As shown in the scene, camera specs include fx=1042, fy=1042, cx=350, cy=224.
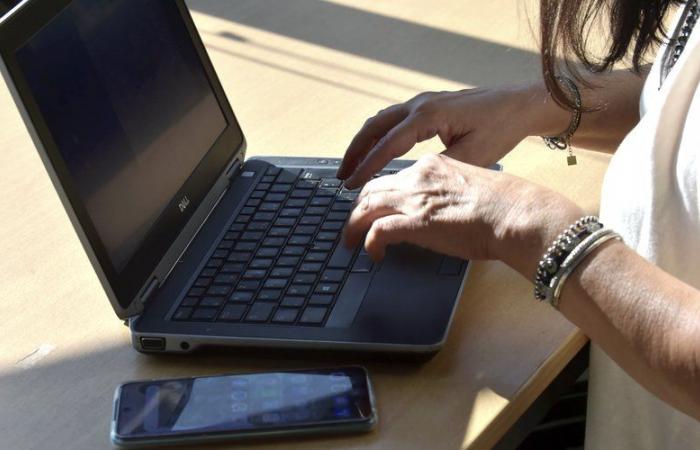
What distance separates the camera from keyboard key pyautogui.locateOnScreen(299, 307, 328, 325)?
2.89 feet

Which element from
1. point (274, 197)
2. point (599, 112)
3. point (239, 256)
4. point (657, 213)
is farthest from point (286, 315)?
point (599, 112)

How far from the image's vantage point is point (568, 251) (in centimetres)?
82

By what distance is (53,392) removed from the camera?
35.1 inches

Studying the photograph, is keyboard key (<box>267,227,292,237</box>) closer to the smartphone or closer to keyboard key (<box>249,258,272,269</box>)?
keyboard key (<box>249,258,272,269</box>)

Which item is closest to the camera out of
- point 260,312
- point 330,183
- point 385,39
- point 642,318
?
point 642,318

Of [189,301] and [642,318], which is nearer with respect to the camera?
[642,318]

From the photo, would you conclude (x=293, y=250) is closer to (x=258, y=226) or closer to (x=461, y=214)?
(x=258, y=226)

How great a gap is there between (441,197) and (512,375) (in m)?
0.17

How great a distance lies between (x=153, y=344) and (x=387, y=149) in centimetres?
32

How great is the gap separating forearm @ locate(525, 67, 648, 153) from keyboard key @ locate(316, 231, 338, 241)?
267mm

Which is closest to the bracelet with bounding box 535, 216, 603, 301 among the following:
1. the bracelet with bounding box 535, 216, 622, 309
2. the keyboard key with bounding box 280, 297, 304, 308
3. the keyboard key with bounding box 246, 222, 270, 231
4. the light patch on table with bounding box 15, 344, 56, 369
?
the bracelet with bounding box 535, 216, 622, 309

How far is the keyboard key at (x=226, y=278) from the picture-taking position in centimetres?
94

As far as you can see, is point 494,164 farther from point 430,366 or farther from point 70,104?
point 70,104

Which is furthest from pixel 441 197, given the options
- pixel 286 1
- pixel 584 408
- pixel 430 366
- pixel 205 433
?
pixel 286 1
